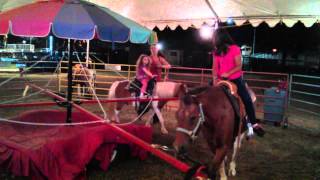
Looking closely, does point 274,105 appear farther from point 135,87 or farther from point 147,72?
point 135,87

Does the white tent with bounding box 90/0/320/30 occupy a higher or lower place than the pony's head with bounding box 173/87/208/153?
higher

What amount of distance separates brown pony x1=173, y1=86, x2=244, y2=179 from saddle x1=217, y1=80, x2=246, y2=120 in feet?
0.21

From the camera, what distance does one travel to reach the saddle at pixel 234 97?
5.47m

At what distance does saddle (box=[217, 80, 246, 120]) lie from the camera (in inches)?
215

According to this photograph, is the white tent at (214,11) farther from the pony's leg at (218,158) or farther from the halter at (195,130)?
the halter at (195,130)

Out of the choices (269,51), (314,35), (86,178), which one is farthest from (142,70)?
(269,51)

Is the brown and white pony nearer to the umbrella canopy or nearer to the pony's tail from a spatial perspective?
the pony's tail

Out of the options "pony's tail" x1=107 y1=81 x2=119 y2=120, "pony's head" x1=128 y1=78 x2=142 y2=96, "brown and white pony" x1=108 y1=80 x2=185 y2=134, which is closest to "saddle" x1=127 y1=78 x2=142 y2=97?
"pony's head" x1=128 y1=78 x2=142 y2=96

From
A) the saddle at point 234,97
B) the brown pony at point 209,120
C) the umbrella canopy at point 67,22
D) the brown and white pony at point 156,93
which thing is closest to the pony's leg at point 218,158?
the brown pony at point 209,120

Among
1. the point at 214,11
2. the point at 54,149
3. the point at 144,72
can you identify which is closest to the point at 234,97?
the point at 54,149

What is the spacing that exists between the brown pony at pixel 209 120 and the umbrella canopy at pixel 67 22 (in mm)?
1861

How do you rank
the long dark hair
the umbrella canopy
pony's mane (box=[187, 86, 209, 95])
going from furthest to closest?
the long dark hair < the umbrella canopy < pony's mane (box=[187, 86, 209, 95])

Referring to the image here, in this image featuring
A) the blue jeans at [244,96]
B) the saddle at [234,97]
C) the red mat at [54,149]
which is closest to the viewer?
the red mat at [54,149]

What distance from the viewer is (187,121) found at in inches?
186
